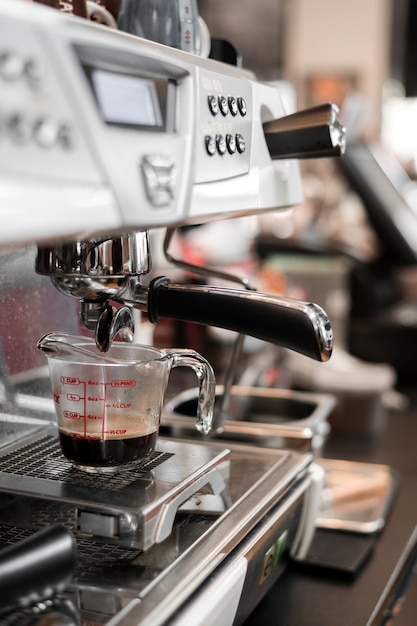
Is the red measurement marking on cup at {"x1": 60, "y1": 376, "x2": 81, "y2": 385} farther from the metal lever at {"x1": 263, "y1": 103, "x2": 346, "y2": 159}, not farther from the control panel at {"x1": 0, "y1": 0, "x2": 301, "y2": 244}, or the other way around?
the metal lever at {"x1": 263, "y1": 103, "x2": 346, "y2": 159}

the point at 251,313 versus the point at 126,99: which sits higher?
the point at 126,99

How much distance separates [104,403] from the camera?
69 cm

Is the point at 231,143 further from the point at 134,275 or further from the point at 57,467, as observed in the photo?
the point at 57,467

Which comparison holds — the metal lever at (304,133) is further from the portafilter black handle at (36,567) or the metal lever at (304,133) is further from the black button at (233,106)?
the portafilter black handle at (36,567)

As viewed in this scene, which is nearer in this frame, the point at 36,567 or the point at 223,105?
the point at 36,567

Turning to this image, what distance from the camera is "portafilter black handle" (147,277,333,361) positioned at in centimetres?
65

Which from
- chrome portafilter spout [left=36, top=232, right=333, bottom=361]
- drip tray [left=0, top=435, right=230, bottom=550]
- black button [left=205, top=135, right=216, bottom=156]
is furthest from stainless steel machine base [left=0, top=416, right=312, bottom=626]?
black button [left=205, top=135, right=216, bottom=156]

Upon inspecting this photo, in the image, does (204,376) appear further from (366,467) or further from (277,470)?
(366,467)

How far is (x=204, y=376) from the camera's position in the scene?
0.74 m

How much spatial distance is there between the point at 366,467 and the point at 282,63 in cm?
579

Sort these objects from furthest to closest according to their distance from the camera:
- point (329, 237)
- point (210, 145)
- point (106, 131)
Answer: point (329, 237) → point (210, 145) → point (106, 131)

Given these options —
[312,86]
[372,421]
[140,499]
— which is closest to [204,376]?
[140,499]

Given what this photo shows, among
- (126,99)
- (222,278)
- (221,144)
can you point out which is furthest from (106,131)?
(222,278)

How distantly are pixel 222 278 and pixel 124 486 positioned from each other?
32cm
